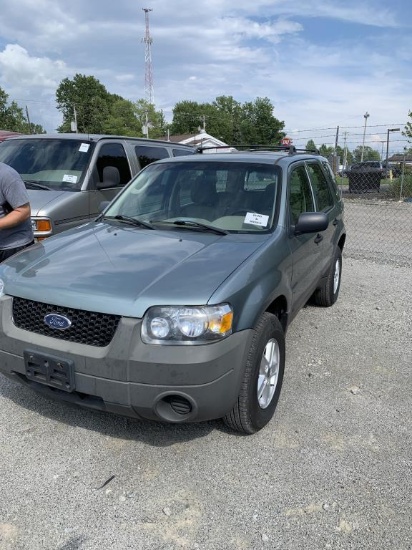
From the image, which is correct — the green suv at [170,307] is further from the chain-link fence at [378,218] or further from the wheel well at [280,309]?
the chain-link fence at [378,218]

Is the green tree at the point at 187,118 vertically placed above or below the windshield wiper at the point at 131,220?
above

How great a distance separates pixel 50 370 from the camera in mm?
2604

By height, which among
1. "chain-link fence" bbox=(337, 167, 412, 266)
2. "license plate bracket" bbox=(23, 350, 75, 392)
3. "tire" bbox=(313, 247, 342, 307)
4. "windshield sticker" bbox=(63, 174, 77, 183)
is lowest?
"chain-link fence" bbox=(337, 167, 412, 266)

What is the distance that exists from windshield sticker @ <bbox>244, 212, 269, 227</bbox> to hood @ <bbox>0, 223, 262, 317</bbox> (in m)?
0.24

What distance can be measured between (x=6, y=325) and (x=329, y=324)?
11.1 ft

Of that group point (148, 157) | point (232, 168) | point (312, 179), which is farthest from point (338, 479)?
point (148, 157)

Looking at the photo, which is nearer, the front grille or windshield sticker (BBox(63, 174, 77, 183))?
the front grille

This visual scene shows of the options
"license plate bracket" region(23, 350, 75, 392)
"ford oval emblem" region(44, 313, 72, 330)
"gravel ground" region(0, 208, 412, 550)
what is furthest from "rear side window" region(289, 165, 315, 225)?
"license plate bracket" region(23, 350, 75, 392)

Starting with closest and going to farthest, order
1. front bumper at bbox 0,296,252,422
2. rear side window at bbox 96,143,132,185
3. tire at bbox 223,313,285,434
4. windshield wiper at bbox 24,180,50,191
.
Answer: front bumper at bbox 0,296,252,422 → tire at bbox 223,313,285,434 → windshield wiper at bbox 24,180,50,191 → rear side window at bbox 96,143,132,185

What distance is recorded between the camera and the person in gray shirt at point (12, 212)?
3930 millimetres

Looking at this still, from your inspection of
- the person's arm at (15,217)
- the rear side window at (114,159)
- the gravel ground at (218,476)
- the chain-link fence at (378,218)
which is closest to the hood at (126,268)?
the person's arm at (15,217)

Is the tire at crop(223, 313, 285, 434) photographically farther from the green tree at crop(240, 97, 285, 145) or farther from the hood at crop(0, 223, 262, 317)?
the green tree at crop(240, 97, 285, 145)

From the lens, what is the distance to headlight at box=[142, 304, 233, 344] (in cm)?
241

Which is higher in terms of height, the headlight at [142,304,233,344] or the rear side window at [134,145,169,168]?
the rear side window at [134,145,169,168]
